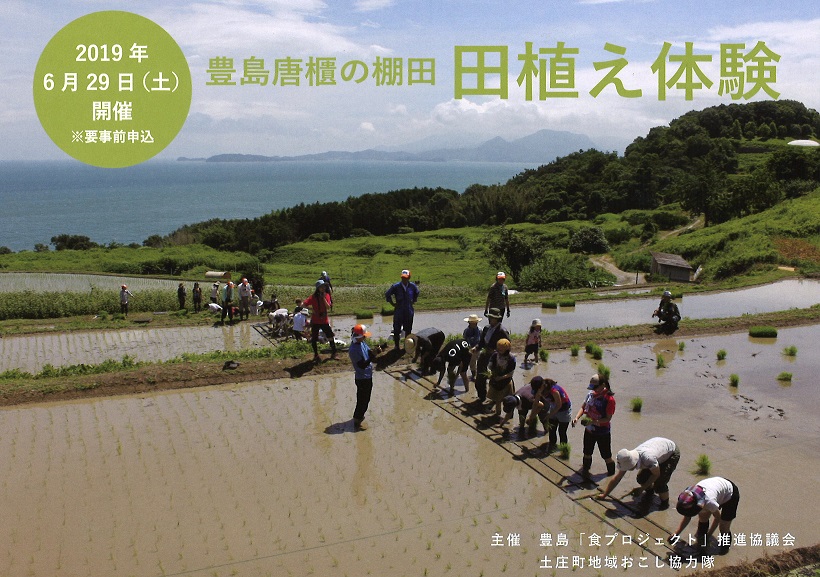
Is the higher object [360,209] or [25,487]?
[360,209]

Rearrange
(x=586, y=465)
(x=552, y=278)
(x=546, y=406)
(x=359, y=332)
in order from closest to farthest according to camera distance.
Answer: (x=586, y=465)
(x=546, y=406)
(x=359, y=332)
(x=552, y=278)

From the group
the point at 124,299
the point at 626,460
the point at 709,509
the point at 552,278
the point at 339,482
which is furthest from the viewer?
the point at 552,278

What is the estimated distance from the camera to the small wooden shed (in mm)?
35844

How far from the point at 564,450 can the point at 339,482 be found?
10.6 ft

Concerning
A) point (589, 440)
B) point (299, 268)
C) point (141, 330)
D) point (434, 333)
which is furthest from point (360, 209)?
point (589, 440)

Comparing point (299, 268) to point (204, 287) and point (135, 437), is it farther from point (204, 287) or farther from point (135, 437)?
point (135, 437)

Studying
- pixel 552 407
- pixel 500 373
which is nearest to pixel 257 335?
pixel 500 373

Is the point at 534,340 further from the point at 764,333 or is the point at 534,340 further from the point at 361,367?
the point at 764,333

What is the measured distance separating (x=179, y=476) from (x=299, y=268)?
134 feet

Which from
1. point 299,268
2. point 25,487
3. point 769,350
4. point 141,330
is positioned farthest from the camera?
point 299,268

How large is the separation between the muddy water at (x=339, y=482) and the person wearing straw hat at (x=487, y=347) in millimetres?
570

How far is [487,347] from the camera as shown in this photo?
1212cm

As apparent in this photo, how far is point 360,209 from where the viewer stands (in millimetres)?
80125

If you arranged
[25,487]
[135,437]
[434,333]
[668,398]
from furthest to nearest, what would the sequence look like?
1. [434,333]
2. [668,398]
3. [135,437]
4. [25,487]
